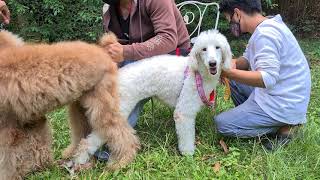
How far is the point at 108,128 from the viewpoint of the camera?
9.43ft

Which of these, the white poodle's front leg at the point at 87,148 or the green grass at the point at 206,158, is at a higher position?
the white poodle's front leg at the point at 87,148

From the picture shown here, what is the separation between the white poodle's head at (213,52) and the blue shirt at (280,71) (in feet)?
0.79

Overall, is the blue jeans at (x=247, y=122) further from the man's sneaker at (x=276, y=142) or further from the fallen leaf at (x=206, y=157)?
the fallen leaf at (x=206, y=157)

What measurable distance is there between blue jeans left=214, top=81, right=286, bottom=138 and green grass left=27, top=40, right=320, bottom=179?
9cm

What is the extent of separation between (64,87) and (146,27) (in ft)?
3.54

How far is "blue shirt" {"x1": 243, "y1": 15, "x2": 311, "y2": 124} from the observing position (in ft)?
9.96

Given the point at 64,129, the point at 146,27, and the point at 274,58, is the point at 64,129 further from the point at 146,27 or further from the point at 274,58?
the point at 274,58

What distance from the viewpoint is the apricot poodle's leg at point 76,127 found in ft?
10.1

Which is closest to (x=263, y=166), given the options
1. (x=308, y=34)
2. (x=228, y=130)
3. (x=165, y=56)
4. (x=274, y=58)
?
(x=228, y=130)

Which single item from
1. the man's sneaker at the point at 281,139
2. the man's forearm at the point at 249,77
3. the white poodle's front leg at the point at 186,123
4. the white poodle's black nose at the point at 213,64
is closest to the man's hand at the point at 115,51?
the white poodle's front leg at the point at 186,123

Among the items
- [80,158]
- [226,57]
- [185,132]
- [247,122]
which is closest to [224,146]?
[247,122]

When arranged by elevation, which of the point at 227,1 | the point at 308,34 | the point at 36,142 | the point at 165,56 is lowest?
the point at 308,34

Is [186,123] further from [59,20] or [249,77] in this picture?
[59,20]

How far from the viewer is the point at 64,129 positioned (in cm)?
381
